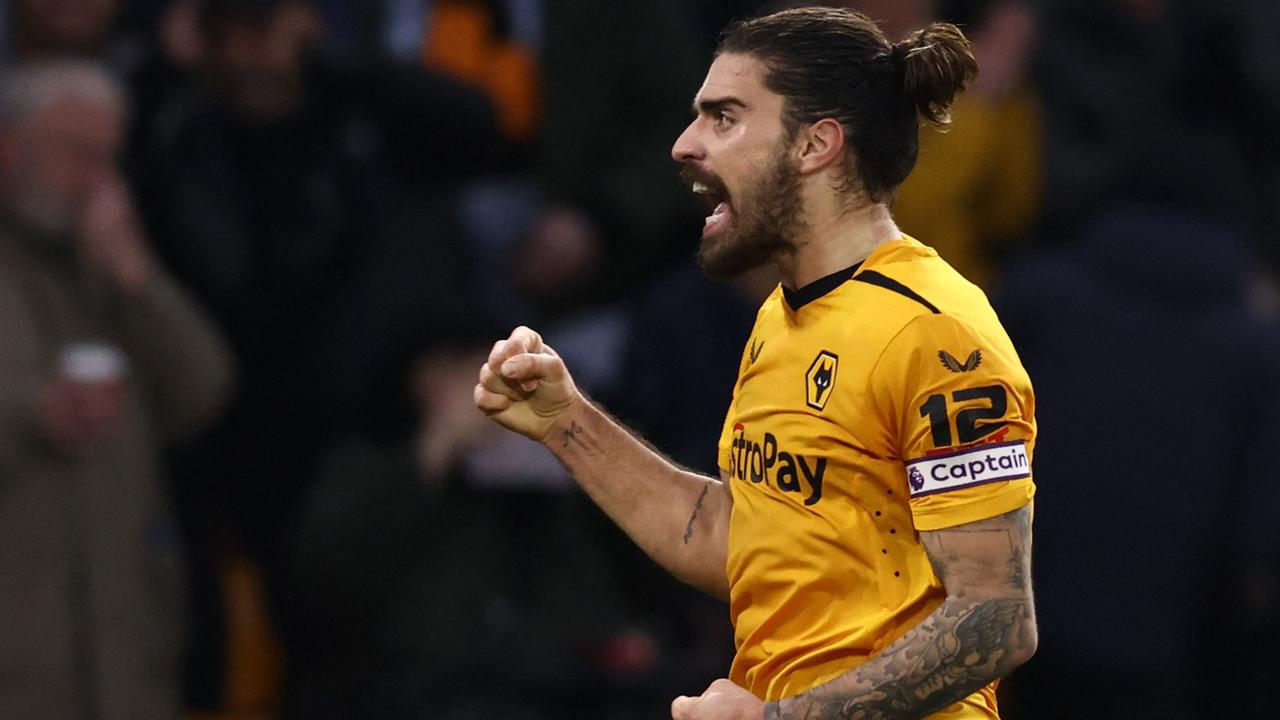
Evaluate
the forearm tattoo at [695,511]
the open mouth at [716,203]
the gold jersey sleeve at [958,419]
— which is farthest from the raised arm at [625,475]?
the gold jersey sleeve at [958,419]

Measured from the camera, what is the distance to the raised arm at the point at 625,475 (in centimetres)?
372

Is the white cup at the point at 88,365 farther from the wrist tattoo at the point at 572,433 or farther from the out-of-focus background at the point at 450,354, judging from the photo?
the wrist tattoo at the point at 572,433

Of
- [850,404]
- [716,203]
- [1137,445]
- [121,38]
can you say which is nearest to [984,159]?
[1137,445]

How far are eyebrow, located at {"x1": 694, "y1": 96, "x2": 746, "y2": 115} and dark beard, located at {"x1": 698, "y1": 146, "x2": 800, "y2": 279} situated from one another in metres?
0.12

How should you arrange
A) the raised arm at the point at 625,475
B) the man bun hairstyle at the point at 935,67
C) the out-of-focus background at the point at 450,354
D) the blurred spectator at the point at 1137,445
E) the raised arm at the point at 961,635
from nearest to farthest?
the raised arm at the point at 961,635 < the man bun hairstyle at the point at 935,67 < the raised arm at the point at 625,475 < the out-of-focus background at the point at 450,354 < the blurred spectator at the point at 1137,445

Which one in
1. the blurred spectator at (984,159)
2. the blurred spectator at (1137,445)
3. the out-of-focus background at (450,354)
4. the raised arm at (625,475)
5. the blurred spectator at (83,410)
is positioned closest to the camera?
the raised arm at (625,475)

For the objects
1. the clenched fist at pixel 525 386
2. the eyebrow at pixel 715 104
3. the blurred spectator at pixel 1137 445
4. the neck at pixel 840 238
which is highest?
the eyebrow at pixel 715 104

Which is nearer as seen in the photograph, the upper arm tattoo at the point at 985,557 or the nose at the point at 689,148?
the upper arm tattoo at the point at 985,557

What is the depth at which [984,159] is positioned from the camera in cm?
752

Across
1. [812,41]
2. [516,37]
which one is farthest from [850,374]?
[516,37]

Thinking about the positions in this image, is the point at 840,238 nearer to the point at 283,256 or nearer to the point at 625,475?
the point at 625,475

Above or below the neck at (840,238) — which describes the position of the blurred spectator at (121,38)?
above

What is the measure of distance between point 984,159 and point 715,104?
13.6ft

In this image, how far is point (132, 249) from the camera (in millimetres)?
6309
